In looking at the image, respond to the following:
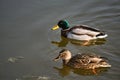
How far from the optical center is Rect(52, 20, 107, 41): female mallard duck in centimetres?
1124

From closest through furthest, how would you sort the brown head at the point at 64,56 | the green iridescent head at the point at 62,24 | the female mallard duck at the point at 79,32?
the brown head at the point at 64,56, the female mallard duck at the point at 79,32, the green iridescent head at the point at 62,24

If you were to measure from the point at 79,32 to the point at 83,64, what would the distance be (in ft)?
7.16

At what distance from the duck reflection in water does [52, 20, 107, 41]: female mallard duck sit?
5.44 feet

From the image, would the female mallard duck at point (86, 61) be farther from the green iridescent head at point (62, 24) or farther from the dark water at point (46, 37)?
the green iridescent head at point (62, 24)

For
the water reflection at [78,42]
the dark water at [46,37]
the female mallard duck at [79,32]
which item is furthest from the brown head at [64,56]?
the female mallard duck at [79,32]

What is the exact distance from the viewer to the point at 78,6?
42.2 feet

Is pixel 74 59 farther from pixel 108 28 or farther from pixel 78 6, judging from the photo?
pixel 78 6

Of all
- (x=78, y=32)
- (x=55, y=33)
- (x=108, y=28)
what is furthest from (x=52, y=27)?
(x=108, y=28)

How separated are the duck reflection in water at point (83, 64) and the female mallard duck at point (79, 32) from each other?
1659mm

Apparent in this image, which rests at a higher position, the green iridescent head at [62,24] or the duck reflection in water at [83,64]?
the green iridescent head at [62,24]

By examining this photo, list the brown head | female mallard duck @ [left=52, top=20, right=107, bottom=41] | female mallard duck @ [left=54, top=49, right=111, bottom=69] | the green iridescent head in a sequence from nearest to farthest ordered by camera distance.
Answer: female mallard duck @ [left=54, top=49, right=111, bottom=69] → the brown head → female mallard duck @ [left=52, top=20, right=107, bottom=41] → the green iridescent head

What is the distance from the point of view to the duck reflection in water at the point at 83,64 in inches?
374

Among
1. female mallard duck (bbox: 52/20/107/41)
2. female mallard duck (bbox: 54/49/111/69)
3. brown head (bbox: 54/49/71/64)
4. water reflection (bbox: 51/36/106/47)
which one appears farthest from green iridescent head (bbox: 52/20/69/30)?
female mallard duck (bbox: 54/49/111/69)

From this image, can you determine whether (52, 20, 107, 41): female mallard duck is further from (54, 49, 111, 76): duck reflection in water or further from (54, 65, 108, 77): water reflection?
(54, 65, 108, 77): water reflection
